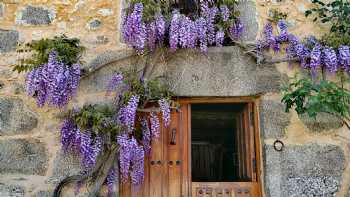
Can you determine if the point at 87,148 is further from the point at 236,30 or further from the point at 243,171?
the point at 236,30

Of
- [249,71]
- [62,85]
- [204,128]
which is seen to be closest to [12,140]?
[62,85]

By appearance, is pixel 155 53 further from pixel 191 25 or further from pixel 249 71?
pixel 249 71

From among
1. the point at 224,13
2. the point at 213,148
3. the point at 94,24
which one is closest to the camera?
the point at 224,13

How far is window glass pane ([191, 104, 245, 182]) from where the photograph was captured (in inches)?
177

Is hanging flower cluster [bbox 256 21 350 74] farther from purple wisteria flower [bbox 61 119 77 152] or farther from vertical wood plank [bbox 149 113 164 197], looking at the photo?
purple wisteria flower [bbox 61 119 77 152]

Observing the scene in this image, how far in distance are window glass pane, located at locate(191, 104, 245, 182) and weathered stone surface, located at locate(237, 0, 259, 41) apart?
1117mm

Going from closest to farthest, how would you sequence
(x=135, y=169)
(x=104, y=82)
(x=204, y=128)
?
(x=135, y=169) → (x=104, y=82) → (x=204, y=128)

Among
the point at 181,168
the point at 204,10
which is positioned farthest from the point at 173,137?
the point at 204,10

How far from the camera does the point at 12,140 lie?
10.5ft

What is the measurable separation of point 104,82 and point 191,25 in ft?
2.47

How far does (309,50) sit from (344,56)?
0.80ft

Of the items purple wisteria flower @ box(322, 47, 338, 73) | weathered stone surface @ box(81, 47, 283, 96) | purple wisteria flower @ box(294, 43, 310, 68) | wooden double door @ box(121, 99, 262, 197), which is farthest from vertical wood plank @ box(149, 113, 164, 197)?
purple wisteria flower @ box(322, 47, 338, 73)

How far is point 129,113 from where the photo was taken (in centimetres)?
302

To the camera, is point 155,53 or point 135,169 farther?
point 155,53
